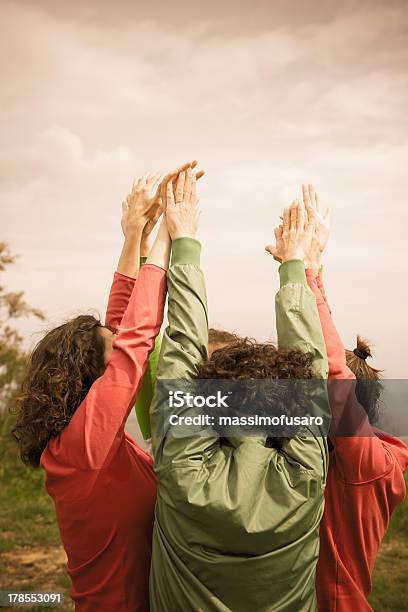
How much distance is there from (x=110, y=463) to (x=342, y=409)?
2.01 feet

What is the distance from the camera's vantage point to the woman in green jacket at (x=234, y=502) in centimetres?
134

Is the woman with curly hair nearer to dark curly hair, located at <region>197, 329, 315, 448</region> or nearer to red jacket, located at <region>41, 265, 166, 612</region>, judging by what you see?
red jacket, located at <region>41, 265, 166, 612</region>

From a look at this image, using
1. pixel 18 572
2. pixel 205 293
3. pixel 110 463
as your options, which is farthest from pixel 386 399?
pixel 18 572

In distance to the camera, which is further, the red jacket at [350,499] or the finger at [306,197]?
the finger at [306,197]

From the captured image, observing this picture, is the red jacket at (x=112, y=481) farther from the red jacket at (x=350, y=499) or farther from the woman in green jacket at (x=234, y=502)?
the red jacket at (x=350, y=499)

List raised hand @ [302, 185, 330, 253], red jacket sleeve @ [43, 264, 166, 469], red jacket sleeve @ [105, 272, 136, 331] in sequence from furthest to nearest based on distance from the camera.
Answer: red jacket sleeve @ [105, 272, 136, 331] → raised hand @ [302, 185, 330, 253] → red jacket sleeve @ [43, 264, 166, 469]

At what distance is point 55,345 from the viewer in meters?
1.62

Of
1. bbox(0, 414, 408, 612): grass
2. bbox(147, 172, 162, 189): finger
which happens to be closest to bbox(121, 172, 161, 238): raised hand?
bbox(147, 172, 162, 189): finger

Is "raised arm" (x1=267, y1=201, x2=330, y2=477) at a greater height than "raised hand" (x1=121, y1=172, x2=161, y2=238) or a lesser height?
lesser

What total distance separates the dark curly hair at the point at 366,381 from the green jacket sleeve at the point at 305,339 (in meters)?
0.36

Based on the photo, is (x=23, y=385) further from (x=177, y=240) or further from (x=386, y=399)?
(x=386, y=399)

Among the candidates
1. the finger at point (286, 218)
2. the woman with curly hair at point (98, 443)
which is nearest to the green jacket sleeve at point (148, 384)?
the woman with curly hair at point (98, 443)

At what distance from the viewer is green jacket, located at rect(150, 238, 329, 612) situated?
1341 millimetres

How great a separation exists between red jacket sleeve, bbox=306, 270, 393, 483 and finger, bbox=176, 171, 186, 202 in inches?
21.9
